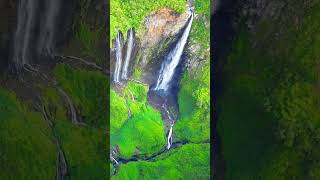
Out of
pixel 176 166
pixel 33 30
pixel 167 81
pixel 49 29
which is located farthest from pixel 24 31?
pixel 176 166

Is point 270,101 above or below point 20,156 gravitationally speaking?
above

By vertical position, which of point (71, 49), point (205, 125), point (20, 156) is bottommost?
point (20, 156)

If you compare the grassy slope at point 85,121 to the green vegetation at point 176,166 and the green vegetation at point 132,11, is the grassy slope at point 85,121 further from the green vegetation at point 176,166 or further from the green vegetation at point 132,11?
the green vegetation at point 132,11

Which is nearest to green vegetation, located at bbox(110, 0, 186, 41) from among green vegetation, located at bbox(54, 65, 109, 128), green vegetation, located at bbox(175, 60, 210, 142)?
green vegetation, located at bbox(54, 65, 109, 128)

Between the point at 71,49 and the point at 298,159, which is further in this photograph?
the point at 71,49

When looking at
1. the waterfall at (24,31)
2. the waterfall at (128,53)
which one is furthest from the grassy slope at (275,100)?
the waterfall at (24,31)

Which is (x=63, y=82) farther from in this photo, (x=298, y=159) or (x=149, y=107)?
(x=298, y=159)

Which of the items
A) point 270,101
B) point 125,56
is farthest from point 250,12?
point 125,56
